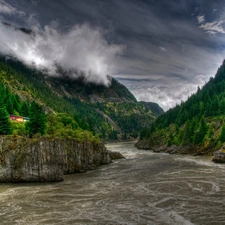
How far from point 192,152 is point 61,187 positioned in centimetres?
8610

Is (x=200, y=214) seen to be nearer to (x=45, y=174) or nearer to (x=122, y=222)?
(x=122, y=222)

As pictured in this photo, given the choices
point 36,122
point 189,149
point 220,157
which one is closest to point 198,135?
point 189,149

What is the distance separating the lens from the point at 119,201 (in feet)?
131

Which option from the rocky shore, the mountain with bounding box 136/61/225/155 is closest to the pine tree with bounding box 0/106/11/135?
the mountain with bounding box 136/61/225/155

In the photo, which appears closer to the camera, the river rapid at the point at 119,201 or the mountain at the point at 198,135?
the river rapid at the point at 119,201

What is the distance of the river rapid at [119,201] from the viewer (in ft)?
103

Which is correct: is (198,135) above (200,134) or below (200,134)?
below

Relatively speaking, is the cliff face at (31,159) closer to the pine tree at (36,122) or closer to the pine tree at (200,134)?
the pine tree at (36,122)

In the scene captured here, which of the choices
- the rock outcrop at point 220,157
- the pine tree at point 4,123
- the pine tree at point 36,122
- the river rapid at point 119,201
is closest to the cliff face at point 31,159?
the river rapid at point 119,201

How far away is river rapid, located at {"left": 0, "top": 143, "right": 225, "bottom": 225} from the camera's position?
103 feet

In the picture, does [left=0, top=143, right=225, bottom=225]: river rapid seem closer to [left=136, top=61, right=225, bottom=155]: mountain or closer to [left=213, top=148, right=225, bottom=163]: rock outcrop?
[left=213, top=148, right=225, bottom=163]: rock outcrop

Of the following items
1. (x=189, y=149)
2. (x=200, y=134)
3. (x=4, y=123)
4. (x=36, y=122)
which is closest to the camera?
(x=4, y=123)

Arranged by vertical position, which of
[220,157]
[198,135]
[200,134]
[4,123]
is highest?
[4,123]

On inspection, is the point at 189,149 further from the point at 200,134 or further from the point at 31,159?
the point at 31,159
